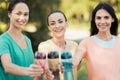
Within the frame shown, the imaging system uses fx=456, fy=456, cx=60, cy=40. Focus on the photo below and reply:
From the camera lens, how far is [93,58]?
4352 mm

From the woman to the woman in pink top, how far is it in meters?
0.16

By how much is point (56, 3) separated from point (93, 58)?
5949 millimetres

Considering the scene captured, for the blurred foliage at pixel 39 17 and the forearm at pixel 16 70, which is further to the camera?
the blurred foliage at pixel 39 17

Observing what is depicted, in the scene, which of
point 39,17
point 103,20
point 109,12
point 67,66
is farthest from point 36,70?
point 39,17

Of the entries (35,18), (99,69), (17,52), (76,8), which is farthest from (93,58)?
(76,8)

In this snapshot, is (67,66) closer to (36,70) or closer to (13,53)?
(36,70)

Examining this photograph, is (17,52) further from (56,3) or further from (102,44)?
(56,3)

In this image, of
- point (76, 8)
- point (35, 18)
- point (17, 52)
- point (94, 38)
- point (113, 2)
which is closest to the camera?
point (17, 52)

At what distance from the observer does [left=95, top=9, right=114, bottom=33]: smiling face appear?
4387 mm

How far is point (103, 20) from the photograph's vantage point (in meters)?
4.38

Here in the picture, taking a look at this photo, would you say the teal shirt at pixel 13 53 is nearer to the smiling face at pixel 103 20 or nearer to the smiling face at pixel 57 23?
the smiling face at pixel 57 23

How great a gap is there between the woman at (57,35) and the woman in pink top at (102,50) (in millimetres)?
159

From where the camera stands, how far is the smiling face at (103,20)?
439cm

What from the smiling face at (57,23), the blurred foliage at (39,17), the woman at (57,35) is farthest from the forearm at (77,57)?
the blurred foliage at (39,17)
